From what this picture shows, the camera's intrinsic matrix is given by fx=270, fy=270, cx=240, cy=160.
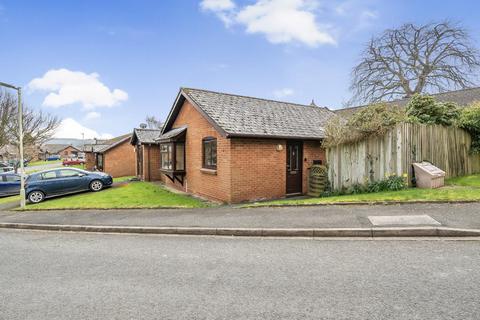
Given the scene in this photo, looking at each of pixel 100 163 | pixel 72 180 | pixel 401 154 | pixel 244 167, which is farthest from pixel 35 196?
pixel 401 154

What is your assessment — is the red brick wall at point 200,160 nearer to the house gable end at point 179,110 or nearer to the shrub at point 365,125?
the house gable end at point 179,110

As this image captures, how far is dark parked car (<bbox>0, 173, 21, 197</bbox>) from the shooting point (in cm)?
1744

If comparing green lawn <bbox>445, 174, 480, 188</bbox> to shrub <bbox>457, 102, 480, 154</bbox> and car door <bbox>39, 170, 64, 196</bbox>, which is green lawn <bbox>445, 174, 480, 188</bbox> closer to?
shrub <bbox>457, 102, 480, 154</bbox>

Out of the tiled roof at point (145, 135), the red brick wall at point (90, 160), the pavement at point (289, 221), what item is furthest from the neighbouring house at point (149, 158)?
the red brick wall at point (90, 160)

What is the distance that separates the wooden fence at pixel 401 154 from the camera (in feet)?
30.7

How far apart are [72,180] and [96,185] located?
127 cm

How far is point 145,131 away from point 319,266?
66.6 ft

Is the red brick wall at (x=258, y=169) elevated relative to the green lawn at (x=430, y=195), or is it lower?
elevated

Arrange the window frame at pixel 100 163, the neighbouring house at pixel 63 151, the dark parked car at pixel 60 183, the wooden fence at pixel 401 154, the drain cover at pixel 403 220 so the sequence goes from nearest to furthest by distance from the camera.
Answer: the drain cover at pixel 403 220 < the wooden fence at pixel 401 154 < the dark parked car at pixel 60 183 < the window frame at pixel 100 163 < the neighbouring house at pixel 63 151

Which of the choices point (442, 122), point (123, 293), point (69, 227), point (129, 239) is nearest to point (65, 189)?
point (69, 227)

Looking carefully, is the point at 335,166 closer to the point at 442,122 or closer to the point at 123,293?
the point at 442,122

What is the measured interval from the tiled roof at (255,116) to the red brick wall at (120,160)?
42.0ft

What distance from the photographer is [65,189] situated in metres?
14.7

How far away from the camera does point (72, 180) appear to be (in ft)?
49.1
